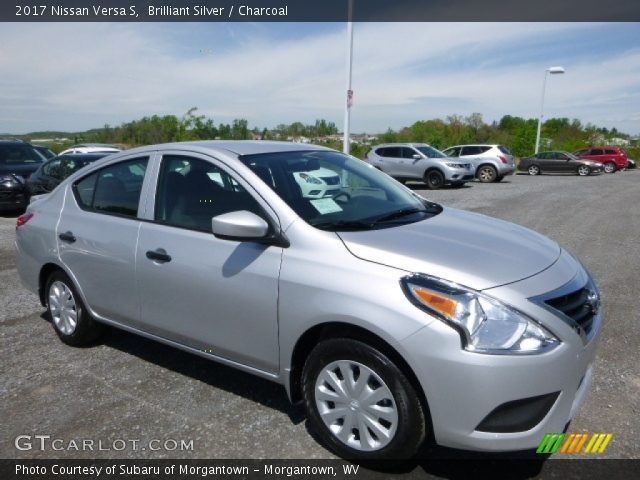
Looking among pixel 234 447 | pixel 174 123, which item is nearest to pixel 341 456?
pixel 234 447

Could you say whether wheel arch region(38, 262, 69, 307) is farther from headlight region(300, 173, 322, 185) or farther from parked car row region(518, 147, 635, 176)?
parked car row region(518, 147, 635, 176)

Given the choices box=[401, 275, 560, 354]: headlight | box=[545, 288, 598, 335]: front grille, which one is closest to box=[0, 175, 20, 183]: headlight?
box=[401, 275, 560, 354]: headlight

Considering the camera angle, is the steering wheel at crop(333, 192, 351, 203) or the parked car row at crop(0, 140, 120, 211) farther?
the parked car row at crop(0, 140, 120, 211)

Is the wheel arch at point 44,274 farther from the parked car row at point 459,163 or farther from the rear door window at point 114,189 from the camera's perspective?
the parked car row at point 459,163

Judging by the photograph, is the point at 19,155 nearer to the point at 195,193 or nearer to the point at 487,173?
the point at 195,193

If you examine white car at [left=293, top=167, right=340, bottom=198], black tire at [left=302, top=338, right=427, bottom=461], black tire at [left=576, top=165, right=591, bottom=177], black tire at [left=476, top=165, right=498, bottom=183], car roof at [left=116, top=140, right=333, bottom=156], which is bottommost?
black tire at [left=576, top=165, right=591, bottom=177]

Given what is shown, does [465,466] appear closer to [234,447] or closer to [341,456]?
[341,456]

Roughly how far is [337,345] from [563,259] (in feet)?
4.67

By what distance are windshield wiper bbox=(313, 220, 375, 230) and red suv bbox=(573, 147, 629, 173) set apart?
101 feet

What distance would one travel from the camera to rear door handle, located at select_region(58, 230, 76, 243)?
3.91 meters

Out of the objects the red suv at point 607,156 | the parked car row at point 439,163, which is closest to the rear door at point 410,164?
the parked car row at point 439,163


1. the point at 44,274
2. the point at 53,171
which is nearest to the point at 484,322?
the point at 44,274

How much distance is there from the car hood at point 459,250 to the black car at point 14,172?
35.3ft

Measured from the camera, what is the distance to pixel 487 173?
21.2 meters
